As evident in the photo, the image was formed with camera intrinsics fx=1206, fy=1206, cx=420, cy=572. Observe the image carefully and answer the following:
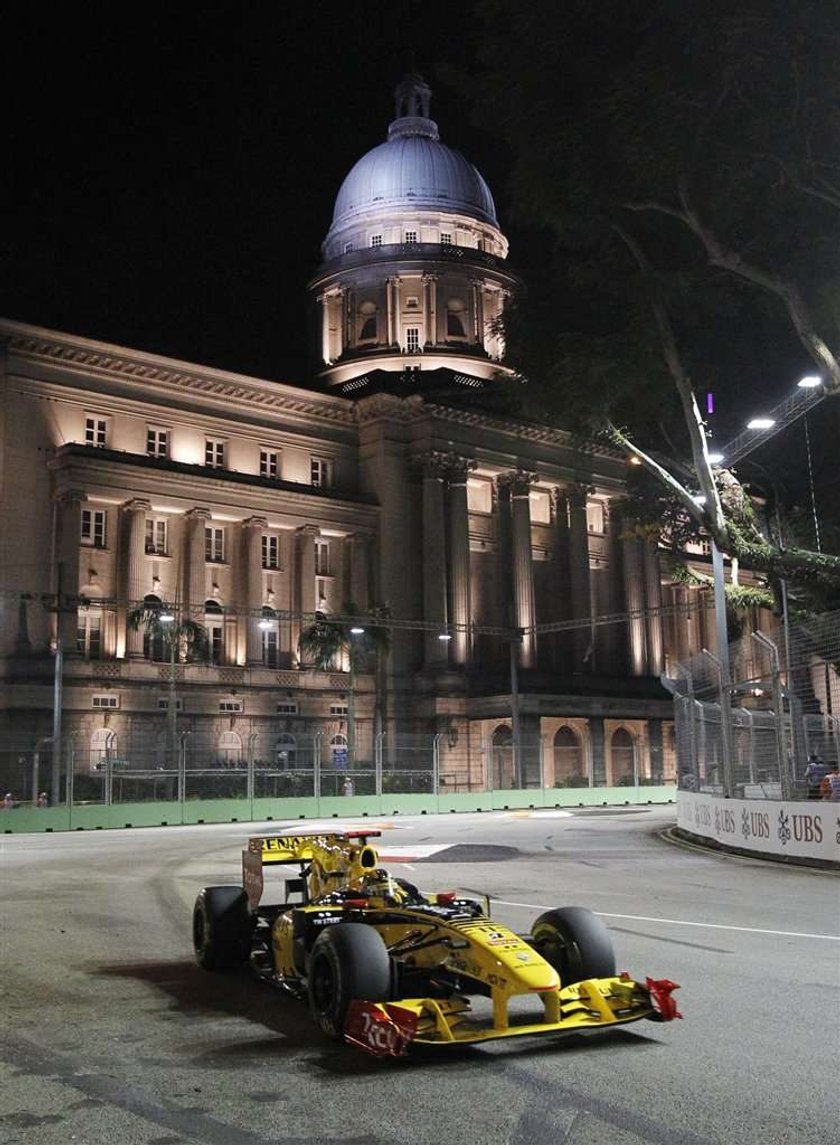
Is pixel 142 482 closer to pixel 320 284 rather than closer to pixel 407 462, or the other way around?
pixel 407 462

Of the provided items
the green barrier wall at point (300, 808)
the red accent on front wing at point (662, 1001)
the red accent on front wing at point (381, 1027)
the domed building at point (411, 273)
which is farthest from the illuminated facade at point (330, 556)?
the red accent on front wing at point (381, 1027)

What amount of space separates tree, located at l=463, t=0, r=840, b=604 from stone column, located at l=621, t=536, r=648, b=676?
55.5m

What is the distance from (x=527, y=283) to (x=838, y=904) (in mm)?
17047

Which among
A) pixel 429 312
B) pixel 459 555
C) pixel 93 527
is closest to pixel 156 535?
pixel 93 527

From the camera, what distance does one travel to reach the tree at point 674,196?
1927 centimetres

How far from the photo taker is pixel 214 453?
7394 centimetres

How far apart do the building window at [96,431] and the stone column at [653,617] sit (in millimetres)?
38200

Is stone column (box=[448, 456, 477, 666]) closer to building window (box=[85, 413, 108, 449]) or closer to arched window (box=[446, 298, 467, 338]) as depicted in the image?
arched window (box=[446, 298, 467, 338])

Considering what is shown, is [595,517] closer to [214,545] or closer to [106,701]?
[214,545]

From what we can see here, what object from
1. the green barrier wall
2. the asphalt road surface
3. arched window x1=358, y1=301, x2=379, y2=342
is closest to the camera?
the asphalt road surface

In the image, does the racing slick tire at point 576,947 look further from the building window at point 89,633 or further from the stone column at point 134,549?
the stone column at point 134,549

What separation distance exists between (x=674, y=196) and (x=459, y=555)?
176 ft

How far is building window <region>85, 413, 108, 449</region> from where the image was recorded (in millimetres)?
68500

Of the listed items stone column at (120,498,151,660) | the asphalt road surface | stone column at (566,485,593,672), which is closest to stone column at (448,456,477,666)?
stone column at (566,485,593,672)
